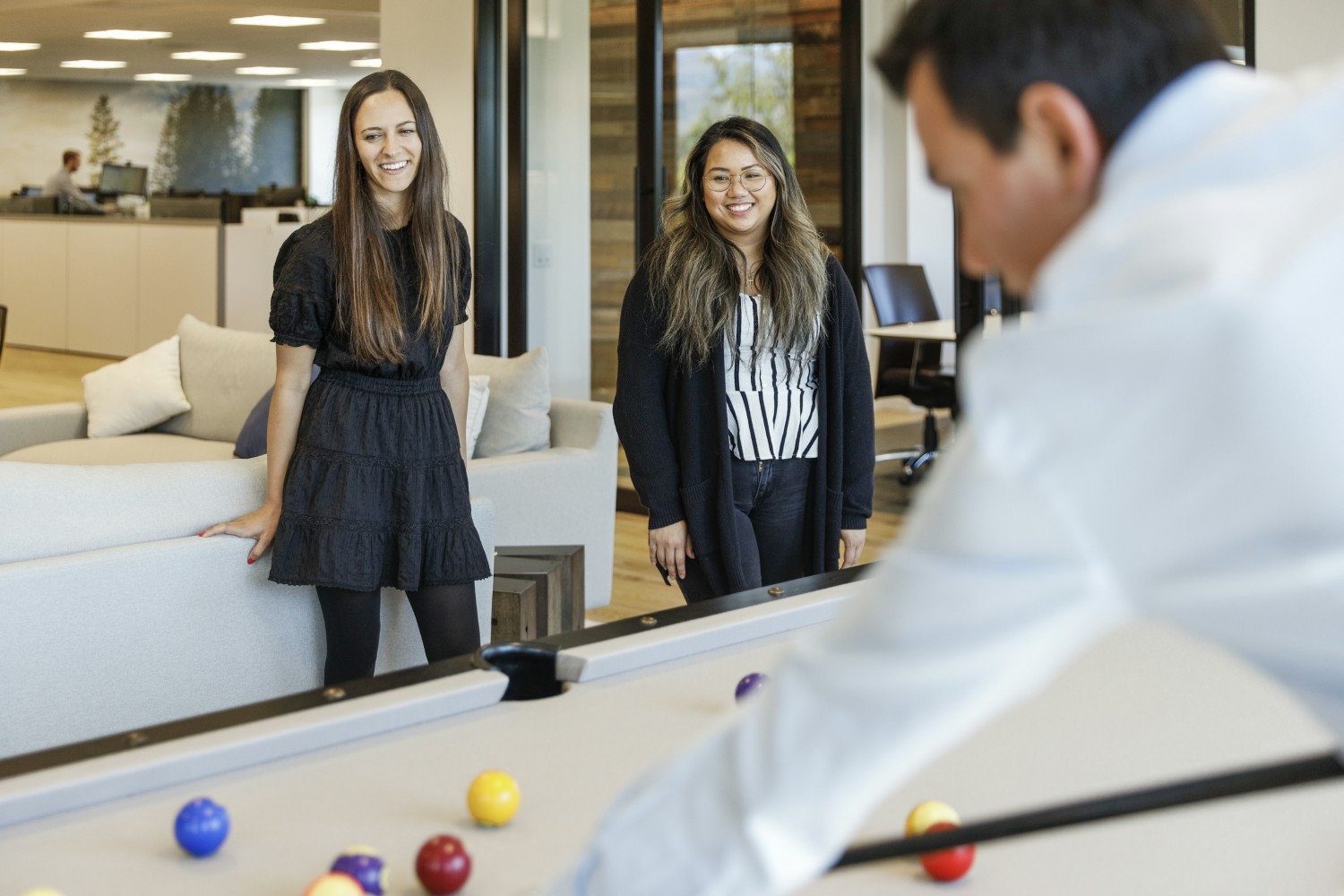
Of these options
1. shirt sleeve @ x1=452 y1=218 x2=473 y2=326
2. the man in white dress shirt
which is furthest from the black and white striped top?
the man in white dress shirt

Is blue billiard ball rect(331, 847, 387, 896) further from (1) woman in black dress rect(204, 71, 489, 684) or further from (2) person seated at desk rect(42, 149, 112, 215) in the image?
(2) person seated at desk rect(42, 149, 112, 215)

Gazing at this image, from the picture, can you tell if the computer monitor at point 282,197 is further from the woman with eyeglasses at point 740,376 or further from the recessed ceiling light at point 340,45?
the woman with eyeglasses at point 740,376

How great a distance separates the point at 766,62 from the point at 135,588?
14.5 ft

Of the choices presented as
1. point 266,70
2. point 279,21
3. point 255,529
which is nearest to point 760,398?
point 255,529

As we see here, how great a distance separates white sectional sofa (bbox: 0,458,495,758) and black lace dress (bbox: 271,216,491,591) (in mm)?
132

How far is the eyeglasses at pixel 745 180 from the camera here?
271 cm

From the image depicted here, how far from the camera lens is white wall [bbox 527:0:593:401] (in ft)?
20.5

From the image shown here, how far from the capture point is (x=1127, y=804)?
0.98m

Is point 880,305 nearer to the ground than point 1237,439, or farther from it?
farther from it

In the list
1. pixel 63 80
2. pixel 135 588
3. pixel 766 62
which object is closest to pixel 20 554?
pixel 135 588

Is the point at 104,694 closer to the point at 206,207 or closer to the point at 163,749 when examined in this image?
the point at 163,749

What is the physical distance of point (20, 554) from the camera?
8.12 feet

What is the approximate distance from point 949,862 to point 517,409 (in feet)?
10.7

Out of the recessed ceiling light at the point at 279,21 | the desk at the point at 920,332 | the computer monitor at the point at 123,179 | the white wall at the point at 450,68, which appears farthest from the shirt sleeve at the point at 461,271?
the computer monitor at the point at 123,179
